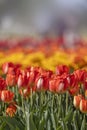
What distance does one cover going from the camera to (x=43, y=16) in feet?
13.8

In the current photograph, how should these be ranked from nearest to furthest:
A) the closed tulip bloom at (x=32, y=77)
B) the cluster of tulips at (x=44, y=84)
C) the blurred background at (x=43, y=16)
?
the cluster of tulips at (x=44, y=84) → the closed tulip bloom at (x=32, y=77) → the blurred background at (x=43, y=16)

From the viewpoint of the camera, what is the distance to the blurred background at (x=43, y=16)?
4090 millimetres

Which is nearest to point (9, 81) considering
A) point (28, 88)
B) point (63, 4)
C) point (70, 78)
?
point (28, 88)

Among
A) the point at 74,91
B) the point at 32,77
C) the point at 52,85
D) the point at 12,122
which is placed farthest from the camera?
the point at 74,91

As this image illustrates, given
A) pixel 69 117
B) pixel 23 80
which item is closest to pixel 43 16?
pixel 23 80

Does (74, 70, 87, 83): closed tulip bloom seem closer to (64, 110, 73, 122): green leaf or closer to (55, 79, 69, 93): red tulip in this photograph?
(55, 79, 69, 93): red tulip

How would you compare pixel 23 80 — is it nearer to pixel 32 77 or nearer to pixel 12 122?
pixel 32 77

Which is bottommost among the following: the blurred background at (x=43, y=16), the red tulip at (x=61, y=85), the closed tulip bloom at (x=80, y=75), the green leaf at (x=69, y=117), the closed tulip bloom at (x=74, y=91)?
the green leaf at (x=69, y=117)

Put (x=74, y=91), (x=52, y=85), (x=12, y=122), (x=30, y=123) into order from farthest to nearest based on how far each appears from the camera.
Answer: (x=74, y=91) < (x=52, y=85) < (x=12, y=122) < (x=30, y=123)

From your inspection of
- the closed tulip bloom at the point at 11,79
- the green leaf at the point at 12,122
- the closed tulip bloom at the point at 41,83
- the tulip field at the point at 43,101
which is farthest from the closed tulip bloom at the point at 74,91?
the green leaf at the point at 12,122

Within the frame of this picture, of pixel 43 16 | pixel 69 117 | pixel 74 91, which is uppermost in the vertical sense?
pixel 43 16

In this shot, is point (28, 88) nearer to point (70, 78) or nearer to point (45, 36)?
point (70, 78)

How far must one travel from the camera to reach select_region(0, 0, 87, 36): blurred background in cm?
409

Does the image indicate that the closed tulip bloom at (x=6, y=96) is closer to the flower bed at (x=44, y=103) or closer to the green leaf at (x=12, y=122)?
the flower bed at (x=44, y=103)
